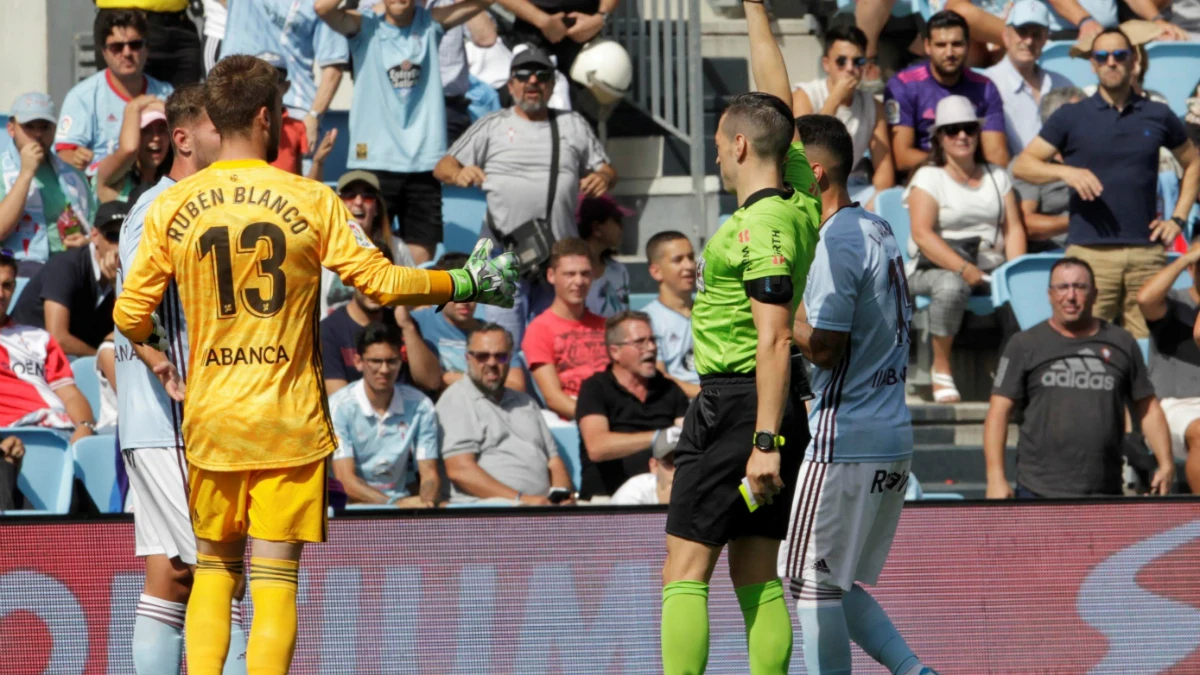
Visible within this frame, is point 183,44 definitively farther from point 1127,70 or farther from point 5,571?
point 1127,70

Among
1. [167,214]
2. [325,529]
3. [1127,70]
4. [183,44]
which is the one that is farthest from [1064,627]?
[183,44]

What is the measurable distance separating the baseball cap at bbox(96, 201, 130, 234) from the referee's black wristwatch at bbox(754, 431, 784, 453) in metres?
4.78

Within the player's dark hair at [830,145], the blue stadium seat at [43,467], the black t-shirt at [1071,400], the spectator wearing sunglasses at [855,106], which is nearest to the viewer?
the player's dark hair at [830,145]

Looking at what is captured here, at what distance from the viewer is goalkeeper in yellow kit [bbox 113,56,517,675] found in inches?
183

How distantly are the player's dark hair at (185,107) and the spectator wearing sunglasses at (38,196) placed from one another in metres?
4.57

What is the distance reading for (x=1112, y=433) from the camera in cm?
832

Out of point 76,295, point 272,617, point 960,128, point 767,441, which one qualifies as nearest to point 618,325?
point 960,128

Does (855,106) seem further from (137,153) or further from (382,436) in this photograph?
(137,153)

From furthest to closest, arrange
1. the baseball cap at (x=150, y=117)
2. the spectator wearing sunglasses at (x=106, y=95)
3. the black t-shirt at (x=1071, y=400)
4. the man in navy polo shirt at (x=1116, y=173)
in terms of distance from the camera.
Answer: the spectator wearing sunglasses at (x=106, y=95), the man in navy polo shirt at (x=1116, y=173), the baseball cap at (x=150, y=117), the black t-shirt at (x=1071, y=400)

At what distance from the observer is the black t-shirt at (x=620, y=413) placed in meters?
8.34

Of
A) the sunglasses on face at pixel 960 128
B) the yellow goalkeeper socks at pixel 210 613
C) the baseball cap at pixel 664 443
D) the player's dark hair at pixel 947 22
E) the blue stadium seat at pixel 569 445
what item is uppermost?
the player's dark hair at pixel 947 22

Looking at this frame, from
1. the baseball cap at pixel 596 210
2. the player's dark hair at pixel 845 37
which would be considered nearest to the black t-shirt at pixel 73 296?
the baseball cap at pixel 596 210

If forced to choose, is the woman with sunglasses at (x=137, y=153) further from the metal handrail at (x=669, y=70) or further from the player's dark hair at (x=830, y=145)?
the player's dark hair at (x=830, y=145)

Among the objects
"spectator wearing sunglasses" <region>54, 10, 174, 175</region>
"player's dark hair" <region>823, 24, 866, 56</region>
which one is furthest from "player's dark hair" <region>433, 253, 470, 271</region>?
"player's dark hair" <region>823, 24, 866, 56</region>
